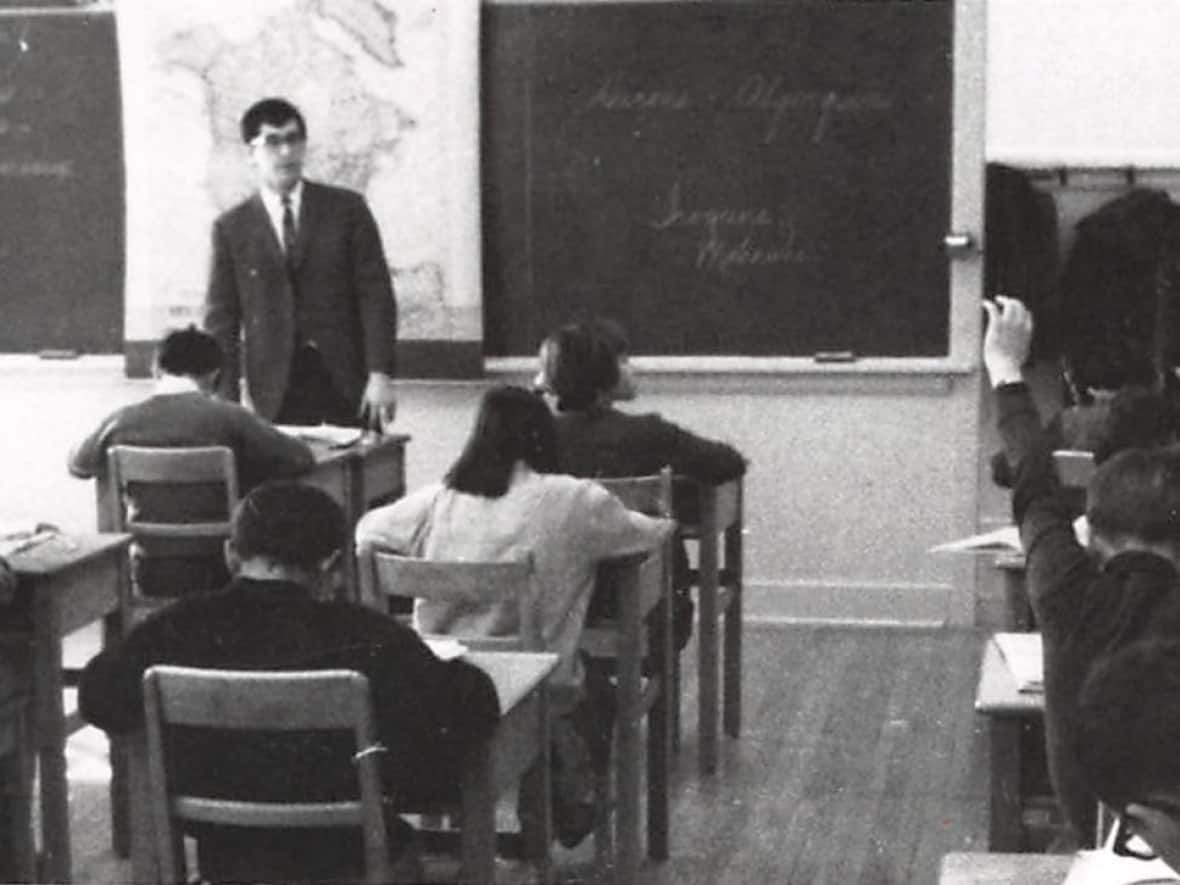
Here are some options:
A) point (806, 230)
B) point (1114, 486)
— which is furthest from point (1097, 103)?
point (1114, 486)

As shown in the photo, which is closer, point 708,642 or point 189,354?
point 189,354

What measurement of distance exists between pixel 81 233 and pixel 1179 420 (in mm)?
4014

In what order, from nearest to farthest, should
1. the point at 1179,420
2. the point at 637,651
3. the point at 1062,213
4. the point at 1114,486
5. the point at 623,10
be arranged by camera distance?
the point at 1114,486, the point at 637,651, the point at 1179,420, the point at 623,10, the point at 1062,213

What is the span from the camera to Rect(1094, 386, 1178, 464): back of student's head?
4.10 metres

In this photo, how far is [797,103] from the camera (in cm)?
700

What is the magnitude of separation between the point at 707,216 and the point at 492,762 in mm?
4296

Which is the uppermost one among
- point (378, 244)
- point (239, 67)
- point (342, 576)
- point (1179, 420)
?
point (239, 67)

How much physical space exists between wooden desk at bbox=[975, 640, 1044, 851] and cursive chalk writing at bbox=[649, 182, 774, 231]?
4019 mm

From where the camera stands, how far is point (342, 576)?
572 cm

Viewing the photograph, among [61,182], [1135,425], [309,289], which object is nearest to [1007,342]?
[1135,425]

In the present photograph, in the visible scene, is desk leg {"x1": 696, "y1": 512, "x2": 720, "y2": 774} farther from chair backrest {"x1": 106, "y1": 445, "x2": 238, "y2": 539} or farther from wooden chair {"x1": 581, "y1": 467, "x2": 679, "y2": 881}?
chair backrest {"x1": 106, "y1": 445, "x2": 238, "y2": 539}

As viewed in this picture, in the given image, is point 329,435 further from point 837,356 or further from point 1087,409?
point 1087,409

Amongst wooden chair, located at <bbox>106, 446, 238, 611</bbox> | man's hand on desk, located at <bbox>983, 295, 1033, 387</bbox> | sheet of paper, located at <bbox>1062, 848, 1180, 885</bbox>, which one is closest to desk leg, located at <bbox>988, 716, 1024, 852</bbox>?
man's hand on desk, located at <bbox>983, 295, 1033, 387</bbox>

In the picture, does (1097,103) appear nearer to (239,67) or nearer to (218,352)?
(239,67)
